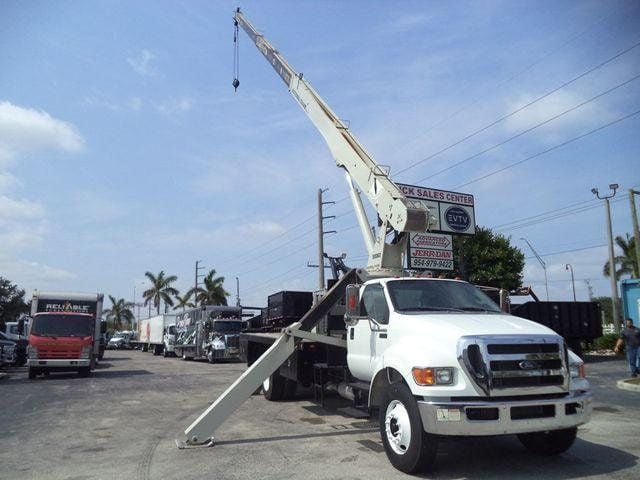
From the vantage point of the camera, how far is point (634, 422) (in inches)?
337

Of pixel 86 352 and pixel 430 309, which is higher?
pixel 430 309

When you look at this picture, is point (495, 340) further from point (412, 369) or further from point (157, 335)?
point (157, 335)

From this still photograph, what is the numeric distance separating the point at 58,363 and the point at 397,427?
15.9m

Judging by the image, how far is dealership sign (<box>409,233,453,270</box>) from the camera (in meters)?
22.3

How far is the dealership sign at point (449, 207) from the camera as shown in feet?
78.2

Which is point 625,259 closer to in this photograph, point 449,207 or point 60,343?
point 449,207

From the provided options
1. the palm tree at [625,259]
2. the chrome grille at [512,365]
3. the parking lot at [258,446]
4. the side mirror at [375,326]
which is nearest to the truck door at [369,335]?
the side mirror at [375,326]

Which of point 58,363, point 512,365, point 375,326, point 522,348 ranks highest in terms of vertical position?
point 375,326

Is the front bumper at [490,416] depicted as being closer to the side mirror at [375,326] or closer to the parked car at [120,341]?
the side mirror at [375,326]

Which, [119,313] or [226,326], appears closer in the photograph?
[226,326]

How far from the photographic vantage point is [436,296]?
7.31m

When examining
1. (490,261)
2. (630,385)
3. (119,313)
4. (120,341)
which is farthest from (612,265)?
(119,313)

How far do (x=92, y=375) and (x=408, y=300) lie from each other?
54.7 ft

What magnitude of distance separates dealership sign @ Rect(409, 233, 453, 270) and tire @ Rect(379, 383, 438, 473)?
16264mm
